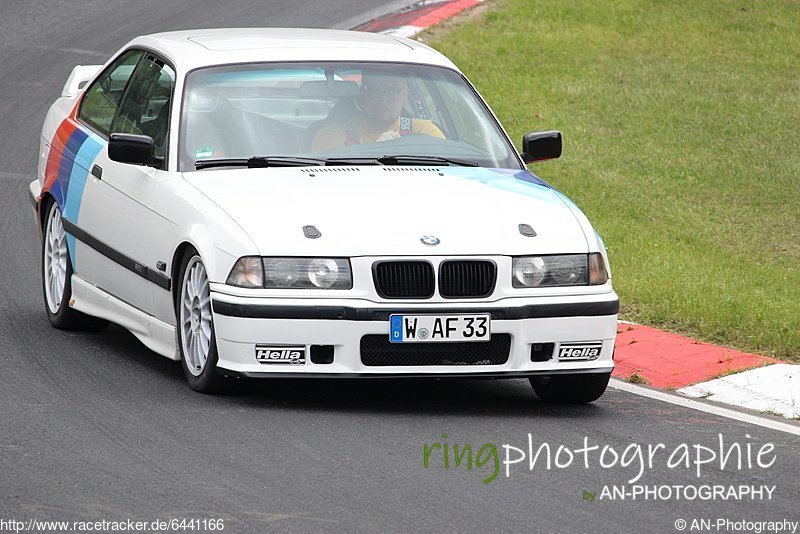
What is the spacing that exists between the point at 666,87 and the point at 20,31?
338 inches

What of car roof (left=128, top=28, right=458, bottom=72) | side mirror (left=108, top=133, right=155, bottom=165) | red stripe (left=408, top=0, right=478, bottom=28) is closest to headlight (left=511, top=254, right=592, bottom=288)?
car roof (left=128, top=28, right=458, bottom=72)

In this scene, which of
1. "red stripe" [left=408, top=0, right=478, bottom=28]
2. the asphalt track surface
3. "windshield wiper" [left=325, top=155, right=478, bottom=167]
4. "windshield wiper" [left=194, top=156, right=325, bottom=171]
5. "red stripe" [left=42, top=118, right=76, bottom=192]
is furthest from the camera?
"red stripe" [left=408, top=0, right=478, bottom=28]

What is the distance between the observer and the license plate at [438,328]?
23.3ft

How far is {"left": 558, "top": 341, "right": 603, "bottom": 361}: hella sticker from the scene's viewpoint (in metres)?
7.37

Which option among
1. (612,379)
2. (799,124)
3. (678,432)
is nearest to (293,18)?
(799,124)

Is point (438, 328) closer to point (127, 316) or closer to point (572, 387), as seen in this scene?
point (572, 387)

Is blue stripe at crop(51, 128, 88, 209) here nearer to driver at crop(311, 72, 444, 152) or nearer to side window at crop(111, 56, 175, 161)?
side window at crop(111, 56, 175, 161)

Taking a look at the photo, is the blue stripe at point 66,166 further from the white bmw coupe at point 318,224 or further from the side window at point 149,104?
the side window at point 149,104

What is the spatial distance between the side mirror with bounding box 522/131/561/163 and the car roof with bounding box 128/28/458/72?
630mm

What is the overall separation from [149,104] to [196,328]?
1.69 meters

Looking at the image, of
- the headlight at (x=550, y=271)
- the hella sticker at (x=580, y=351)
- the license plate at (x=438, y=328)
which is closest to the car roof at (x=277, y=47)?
the headlight at (x=550, y=271)

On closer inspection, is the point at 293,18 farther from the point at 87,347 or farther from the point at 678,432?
the point at 678,432

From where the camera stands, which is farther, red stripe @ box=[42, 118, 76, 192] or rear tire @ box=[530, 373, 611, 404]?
red stripe @ box=[42, 118, 76, 192]

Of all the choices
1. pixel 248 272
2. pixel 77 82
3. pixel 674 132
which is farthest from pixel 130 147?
pixel 674 132
